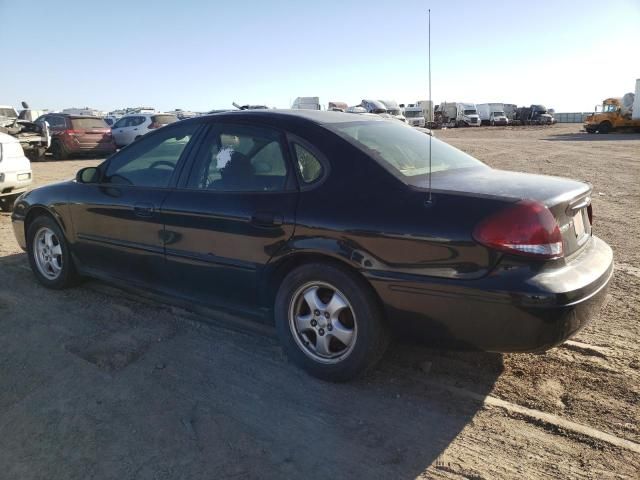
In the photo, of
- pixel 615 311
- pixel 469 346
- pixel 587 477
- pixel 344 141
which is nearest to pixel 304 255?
pixel 344 141

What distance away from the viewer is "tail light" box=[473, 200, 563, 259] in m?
2.47

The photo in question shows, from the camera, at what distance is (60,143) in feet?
58.0

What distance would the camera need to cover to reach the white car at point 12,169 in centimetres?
793

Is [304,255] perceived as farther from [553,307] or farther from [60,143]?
[60,143]

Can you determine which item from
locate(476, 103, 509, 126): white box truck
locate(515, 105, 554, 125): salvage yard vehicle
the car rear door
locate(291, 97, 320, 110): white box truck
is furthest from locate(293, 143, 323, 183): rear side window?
locate(515, 105, 554, 125): salvage yard vehicle

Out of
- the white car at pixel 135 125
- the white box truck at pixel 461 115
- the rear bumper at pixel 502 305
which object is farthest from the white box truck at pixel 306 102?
the rear bumper at pixel 502 305

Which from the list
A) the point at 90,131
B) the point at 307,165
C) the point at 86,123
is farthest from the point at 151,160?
the point at 86,123

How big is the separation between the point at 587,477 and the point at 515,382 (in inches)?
31.7

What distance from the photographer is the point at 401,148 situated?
3299 millimetres

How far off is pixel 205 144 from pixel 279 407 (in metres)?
1.87

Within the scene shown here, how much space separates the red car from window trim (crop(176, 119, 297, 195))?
632 inches

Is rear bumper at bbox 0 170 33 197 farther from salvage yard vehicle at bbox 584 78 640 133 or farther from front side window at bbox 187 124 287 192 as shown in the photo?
salvage yard vehicle at bbox 584 78 640 133

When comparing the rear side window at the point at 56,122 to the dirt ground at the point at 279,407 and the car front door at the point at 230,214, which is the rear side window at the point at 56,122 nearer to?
the dirt ground at the point at 279,407

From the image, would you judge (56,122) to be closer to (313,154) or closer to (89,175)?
(89,175)
